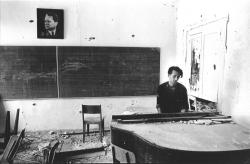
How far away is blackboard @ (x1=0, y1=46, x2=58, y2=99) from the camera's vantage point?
196 inches

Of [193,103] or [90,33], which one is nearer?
[193,103]

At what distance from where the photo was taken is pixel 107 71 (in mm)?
5258

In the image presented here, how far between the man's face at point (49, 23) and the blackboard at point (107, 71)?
1.54ft

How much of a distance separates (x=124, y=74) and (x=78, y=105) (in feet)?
3.93

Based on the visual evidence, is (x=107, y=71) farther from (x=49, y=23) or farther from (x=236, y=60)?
(x=236, y=60)

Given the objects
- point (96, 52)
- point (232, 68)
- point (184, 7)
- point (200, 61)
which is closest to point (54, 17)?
point (96, 52)

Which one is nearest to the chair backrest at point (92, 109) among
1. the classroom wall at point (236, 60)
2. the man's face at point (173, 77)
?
the man's face at point (173, 77)

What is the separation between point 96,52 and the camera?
5.20 metres

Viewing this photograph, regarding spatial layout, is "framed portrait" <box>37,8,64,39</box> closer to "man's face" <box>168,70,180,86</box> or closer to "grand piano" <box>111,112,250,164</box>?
"man's face" <box>168,70,180,86</box>

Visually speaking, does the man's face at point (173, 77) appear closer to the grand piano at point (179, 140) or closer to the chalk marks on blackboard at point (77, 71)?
the grand piano at point (179, 140)

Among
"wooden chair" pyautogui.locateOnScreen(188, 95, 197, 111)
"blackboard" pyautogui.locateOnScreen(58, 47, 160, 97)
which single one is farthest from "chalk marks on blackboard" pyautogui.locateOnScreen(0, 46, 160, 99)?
"wooden chair" pyautogui.locateOnScreen(188, 95, 197, 111)

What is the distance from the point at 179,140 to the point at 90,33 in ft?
11.9

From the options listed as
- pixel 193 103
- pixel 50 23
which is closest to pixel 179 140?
pixel 193 103

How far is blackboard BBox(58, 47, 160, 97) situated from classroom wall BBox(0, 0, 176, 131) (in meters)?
0.14
